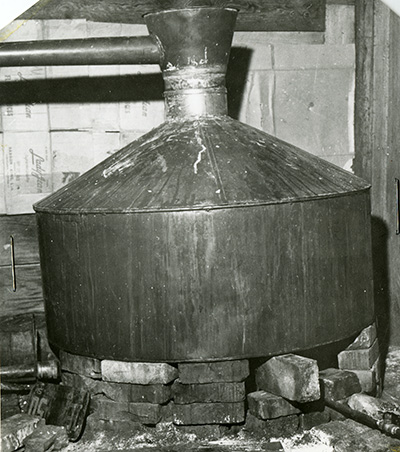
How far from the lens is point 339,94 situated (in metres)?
4.82

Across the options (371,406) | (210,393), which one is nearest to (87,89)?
(210,393)

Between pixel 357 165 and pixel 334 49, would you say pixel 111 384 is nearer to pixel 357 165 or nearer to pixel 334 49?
pixel 357 165

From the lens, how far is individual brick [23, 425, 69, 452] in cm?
320

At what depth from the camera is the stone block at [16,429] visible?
10.6 ft

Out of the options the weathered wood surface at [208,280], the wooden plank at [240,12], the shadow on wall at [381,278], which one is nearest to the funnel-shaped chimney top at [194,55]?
the wooden plank at [240,12]

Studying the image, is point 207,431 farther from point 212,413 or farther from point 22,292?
point 22,292

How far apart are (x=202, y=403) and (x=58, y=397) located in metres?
0.79

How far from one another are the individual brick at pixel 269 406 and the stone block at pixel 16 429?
1048 mm

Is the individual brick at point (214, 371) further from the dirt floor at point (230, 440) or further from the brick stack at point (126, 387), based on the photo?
the dirt floor at point (230, 440)

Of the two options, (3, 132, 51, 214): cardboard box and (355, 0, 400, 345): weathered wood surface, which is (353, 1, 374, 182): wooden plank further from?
(3, 132, 51, 214): cardboard box

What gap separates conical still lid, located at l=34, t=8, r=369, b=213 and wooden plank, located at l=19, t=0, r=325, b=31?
701 mm

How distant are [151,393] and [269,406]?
54 cm

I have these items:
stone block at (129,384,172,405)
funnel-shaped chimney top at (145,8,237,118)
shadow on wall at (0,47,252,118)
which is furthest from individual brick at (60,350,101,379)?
shadow on wall at (0,47,252,118)

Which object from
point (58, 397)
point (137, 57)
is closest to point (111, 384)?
point (58, 397)
